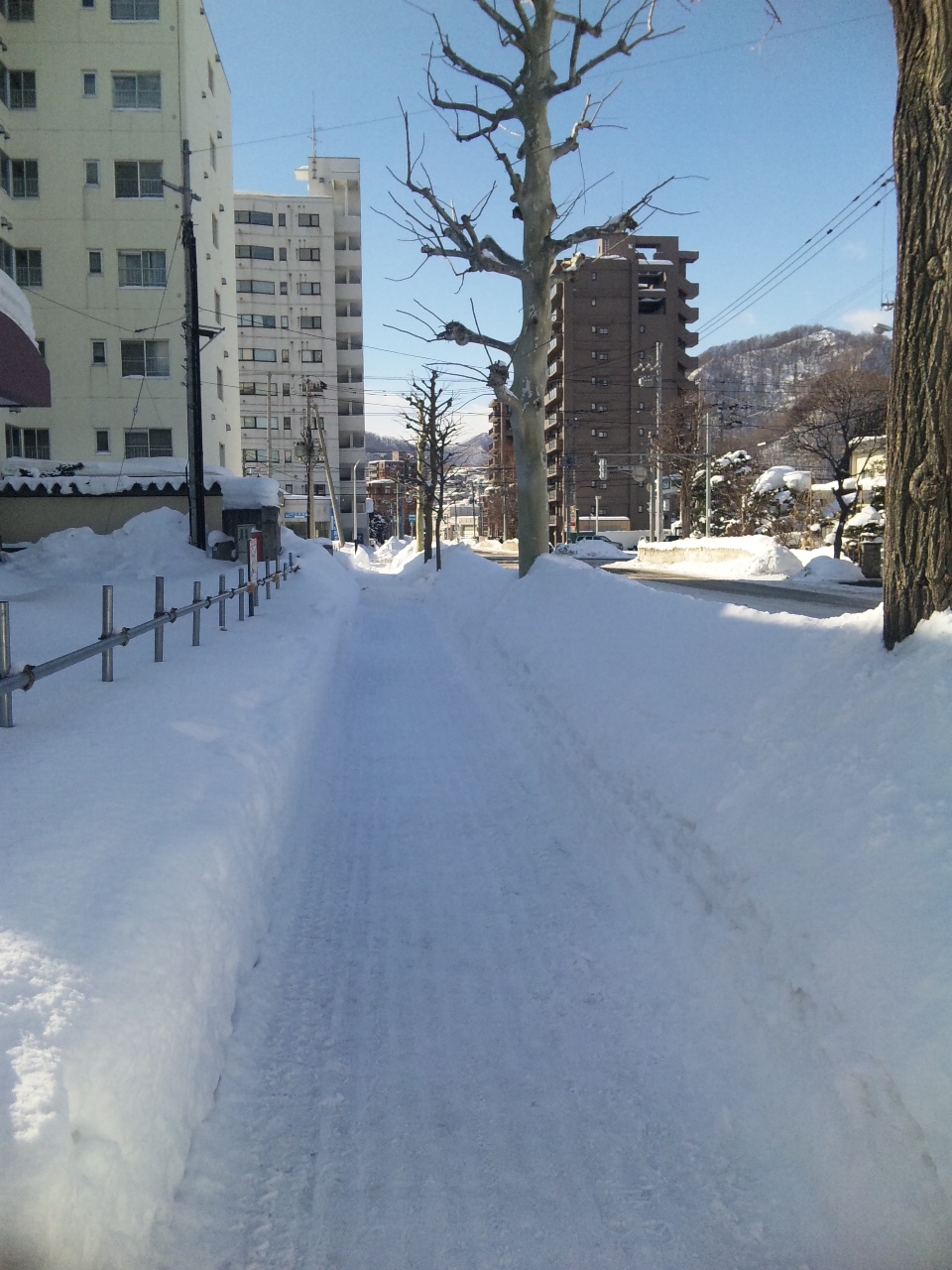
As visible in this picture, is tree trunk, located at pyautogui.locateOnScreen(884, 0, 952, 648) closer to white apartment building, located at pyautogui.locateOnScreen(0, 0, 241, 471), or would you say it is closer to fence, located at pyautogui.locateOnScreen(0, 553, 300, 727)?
fence, located at pyautogui.locateOnScreen(0, 553, 300, 727)

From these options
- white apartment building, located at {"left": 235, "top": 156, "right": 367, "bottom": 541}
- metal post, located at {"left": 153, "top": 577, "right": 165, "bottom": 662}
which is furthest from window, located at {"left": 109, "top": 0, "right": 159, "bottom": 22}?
white apartment building, located at {"left": 235, "top": 156, "right": 367, "bottom": 541}

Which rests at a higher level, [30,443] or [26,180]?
[26,180]

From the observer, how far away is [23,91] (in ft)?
102

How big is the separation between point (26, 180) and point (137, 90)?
469 cm

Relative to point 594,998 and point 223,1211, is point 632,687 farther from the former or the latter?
point 223,1211

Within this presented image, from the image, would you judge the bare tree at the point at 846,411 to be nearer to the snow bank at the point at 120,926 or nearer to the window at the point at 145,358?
the window at the point at 145,358

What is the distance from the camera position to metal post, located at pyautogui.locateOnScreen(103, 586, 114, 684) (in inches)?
289

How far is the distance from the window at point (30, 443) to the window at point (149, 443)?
2671mm

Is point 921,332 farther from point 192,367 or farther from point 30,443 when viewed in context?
point 30,443

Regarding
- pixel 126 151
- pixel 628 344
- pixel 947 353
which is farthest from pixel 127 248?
pixel 628 344

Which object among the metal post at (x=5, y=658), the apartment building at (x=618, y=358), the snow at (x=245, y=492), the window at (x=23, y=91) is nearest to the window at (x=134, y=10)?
the window at (x=23, y=91)

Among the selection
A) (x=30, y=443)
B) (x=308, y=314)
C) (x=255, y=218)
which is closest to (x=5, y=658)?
(x=30, y=443)

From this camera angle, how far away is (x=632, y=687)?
7.06 m

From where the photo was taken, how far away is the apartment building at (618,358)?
84.9 meters
